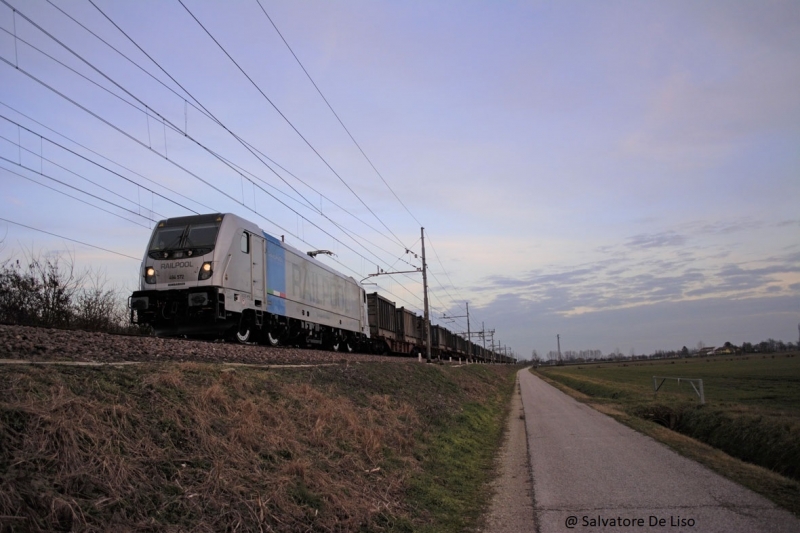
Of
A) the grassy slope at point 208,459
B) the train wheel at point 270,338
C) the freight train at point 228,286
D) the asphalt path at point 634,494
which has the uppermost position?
the freight train at point 228,286

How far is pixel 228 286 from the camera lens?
45.8 ft

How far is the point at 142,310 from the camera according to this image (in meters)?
13.6

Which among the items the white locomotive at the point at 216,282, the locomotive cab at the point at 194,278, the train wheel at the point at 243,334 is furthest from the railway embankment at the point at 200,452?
the train wheel at the point at 243,334

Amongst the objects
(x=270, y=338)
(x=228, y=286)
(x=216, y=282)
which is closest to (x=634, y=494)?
(x=216, y=282)

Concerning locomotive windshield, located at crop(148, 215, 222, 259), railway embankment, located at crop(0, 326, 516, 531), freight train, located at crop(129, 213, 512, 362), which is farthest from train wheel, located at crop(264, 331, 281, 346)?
railway embankment, located at crop(0, 326, 516, 531)

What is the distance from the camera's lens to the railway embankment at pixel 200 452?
394 cm

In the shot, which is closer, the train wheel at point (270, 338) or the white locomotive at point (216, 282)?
the white locomotive at point (216, 282)

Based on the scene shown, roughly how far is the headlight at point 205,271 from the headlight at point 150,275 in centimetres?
134

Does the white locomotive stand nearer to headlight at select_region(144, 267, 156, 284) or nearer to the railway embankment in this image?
headlight at select_region(144, 267, 156, 284)

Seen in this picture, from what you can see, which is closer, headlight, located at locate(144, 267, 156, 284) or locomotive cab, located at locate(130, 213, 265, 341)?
locomotive cab, located at locate(130, 213, 265, 341)

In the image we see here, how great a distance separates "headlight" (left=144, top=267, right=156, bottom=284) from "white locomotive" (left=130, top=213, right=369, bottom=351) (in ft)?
0.09

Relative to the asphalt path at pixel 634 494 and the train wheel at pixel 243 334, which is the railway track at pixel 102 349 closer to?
the train wheel at pixel 243 334

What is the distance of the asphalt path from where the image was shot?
6.25m

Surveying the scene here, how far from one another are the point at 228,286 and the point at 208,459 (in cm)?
916
